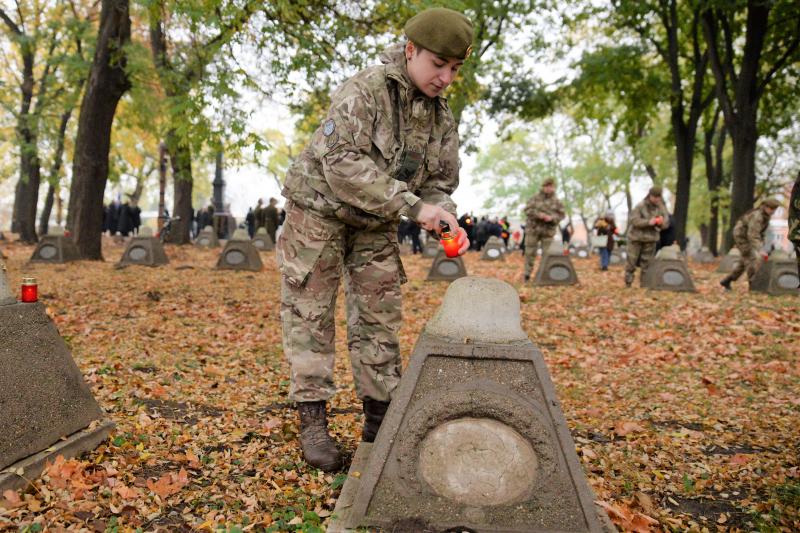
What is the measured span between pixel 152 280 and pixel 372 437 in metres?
9.88

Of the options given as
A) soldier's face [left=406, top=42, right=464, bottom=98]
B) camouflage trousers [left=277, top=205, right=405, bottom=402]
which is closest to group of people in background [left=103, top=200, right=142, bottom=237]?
camouflage trousers [left=277, top=205, right=405, bottom=402]

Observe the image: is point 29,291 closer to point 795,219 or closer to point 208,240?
point 795,219

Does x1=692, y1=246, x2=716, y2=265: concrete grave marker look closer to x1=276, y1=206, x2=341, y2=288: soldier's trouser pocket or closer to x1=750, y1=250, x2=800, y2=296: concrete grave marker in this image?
x1=750, y1=250, x2=800, y2=296: concrete grave marker

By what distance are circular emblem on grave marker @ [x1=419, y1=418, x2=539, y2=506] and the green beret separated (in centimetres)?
169

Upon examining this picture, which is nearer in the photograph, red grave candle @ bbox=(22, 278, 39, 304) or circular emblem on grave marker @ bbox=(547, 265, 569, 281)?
red grave candle @ bbox=(22, 278, 39, 304)

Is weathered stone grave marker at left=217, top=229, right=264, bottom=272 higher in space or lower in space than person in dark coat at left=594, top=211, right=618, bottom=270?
lower

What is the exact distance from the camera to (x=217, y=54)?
10.1 m

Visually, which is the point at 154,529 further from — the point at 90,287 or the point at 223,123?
the point at 90,287

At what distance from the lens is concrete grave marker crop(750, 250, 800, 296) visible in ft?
40.0

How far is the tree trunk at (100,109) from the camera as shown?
13.4 meters

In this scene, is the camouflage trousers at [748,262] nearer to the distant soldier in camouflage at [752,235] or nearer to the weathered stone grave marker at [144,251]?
the distant soldier in camouflage at [752,235]

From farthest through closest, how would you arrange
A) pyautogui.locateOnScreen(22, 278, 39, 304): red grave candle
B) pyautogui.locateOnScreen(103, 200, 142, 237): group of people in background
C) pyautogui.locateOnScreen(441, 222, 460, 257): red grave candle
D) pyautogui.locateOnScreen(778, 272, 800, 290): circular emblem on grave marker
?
pyautogui.locateOnScreen(103, 200, 142, 237): group of people in background → pyautogui.locateOnScreen(778, 272, 800, 290): circular emblem on grave marker → pyautogui.locateOnScreen(22, 278, 39, 304): red grave candle → pyautogui.locateOnScreen(441, 222, 460, 257): red grave candle

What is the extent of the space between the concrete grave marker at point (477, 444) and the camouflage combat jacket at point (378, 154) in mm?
760

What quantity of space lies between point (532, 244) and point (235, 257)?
22.0ft
